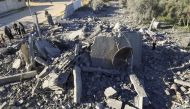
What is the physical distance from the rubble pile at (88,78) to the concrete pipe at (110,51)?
4 centimetres

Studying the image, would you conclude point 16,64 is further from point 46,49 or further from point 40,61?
point 46,49

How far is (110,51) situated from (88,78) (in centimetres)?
131

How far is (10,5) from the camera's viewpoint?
2873cm

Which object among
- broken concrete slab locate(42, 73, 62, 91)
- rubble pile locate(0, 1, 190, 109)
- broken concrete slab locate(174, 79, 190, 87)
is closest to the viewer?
rubble pile locate(0, 1, 190, 109)

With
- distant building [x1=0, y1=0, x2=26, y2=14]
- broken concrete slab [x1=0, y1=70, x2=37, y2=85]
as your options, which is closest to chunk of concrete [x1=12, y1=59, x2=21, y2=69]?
broken concrete slab [x1=0, y1=70, x2=37, y2=85]

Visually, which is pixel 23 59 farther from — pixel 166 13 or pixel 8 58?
pixel 166 13

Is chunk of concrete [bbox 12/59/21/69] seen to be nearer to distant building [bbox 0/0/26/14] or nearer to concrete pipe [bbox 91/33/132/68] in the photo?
concrete pipe [bbox 91/33/132/68]

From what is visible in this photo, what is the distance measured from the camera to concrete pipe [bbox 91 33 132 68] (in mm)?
11336

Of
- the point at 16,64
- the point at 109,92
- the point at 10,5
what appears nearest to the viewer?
the point at 109,92

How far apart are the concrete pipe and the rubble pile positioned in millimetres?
36

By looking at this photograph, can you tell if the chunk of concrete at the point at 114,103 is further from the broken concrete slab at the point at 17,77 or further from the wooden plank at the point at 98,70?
the broken concrete slab at the point at 17,77

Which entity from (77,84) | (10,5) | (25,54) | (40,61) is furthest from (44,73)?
(10,5)

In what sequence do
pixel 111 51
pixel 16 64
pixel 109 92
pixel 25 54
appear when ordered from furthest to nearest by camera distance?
pixel 16 64
pixel 25 54
pixel 111 51
pixel 109 92

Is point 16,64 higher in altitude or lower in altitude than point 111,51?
lower
